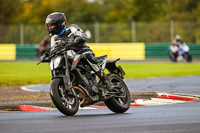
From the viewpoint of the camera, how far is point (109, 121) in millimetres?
8656

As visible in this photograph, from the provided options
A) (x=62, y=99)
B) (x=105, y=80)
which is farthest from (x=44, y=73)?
(x=62, y=99)

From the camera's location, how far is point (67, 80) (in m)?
9.12

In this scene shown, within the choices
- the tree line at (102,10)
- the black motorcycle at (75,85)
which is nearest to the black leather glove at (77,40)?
the black motorcycle at (75,85)

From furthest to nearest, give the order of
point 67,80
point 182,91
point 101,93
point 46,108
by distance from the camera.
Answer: point 182,91 < point 46,108 < point 101,93 < point 67,80

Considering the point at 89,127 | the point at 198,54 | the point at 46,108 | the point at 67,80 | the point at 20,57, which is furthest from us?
the point at 20,57

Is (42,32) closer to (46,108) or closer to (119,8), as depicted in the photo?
(46,108)

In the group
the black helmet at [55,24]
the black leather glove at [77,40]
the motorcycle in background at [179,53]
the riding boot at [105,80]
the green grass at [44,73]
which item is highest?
the black helmet at [55,24]

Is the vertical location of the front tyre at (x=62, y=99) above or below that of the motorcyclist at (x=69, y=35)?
below

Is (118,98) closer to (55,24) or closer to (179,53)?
(55,24)

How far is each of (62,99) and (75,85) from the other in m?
0.45

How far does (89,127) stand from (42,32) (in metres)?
33.8

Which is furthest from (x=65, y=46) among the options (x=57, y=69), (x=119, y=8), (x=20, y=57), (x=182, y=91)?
(x=119, y=8)

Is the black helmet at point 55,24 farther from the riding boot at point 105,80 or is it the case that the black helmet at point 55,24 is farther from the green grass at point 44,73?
the green grass at point 44,73

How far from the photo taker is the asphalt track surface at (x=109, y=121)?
7.65 metres
